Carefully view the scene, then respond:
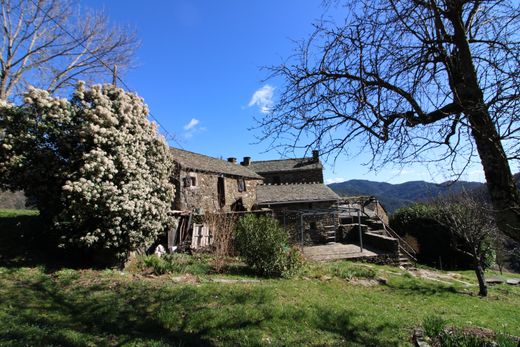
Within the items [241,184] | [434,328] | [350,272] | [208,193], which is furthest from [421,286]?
[241,184]

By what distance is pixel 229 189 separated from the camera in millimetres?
22641

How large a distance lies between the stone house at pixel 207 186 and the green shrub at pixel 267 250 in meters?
5.00

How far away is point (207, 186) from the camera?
20094 millimetres

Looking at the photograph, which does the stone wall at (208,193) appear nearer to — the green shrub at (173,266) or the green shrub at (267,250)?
the green shrub at (267,250)

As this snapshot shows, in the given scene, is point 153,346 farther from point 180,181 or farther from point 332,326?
point 180,181

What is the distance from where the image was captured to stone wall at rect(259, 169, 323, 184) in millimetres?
35969

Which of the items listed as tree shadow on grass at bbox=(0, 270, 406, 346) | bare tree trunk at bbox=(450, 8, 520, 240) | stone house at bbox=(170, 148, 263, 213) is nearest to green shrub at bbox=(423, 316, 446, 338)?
tree shadow on grass at bbox=(0, 270, 406, 346)

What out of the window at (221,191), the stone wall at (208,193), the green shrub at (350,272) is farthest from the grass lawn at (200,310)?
the window at (221,191)

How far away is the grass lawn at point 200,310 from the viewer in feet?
16.5

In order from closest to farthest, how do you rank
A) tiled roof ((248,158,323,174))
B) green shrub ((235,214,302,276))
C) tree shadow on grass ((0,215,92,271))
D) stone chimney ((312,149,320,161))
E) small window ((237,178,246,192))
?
stone chimney ((312,149,320,161)), tree shadow on grass ((0,215,92,271)), green shrub ((235,214,302,276)), small window ((237,178,246,192)), tiled roof ((248,158,323,174))

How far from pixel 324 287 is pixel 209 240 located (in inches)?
242

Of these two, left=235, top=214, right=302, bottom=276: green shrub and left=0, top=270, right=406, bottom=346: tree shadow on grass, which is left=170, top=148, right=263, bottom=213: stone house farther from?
left=0, top=270, right=406, bottom=346: tree shadow on grass

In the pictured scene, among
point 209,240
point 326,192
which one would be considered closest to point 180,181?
point 209,240

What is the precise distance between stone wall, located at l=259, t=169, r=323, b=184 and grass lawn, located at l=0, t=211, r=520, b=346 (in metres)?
25.6
